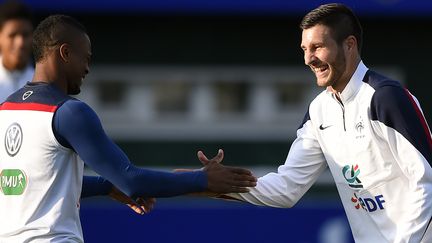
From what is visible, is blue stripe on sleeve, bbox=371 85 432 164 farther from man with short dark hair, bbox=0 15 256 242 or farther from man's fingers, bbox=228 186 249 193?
man with short dark hair, bbox=0 15 256 242

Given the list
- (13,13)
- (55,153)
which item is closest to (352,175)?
(55,153)

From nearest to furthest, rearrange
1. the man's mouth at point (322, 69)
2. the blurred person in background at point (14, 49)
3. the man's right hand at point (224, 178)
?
the man's right hand at point (224, 178) < the man's mouth at point (322, 69) < the blurred person in background at point (14, 49)

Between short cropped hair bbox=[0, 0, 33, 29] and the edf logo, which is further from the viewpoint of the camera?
short cropped hair bbox=[0, 0, 33, 29]

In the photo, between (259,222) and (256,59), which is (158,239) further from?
(256,59)

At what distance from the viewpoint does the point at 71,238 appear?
5.14 metres

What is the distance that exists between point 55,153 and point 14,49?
2718 millimetres

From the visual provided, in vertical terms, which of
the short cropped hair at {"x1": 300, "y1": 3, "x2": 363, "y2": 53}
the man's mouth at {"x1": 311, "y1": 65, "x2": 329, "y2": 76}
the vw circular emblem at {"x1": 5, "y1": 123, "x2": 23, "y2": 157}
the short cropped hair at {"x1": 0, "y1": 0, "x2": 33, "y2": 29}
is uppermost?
the short cropped hair at {"x1": 0, "y1": 0, "x2": 33, "y2": 29}

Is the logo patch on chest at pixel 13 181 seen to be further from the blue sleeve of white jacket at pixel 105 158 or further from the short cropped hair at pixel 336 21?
the short cropped hair at pixel 336 21

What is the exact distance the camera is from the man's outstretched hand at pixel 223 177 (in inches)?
216

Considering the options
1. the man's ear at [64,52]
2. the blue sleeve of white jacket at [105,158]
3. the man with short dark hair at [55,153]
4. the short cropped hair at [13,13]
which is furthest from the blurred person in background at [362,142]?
the short cropped hair at [13,13]

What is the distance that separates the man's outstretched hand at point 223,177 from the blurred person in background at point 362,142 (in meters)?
0.04

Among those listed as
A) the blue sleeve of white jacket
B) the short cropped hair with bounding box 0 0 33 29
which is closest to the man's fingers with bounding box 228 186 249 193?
the blue sleeve of white jacket

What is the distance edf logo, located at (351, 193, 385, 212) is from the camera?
561 centimetres

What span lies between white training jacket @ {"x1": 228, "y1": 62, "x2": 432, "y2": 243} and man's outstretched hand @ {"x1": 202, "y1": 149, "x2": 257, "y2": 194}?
363mm
